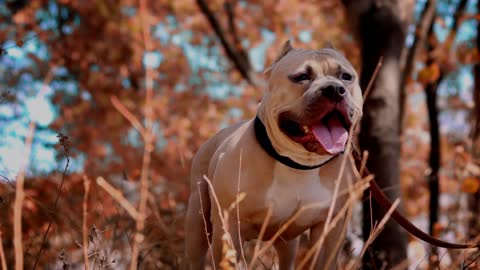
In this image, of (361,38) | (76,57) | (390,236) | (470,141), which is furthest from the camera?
(76,57)

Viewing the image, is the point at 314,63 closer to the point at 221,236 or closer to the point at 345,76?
the point at 345,76

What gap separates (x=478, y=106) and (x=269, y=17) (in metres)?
6.32

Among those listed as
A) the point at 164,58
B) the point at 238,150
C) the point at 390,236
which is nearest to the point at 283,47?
the point at 238,150

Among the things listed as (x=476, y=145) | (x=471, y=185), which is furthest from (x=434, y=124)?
(x=471, y=185)

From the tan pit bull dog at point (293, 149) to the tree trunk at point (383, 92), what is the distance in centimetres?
147

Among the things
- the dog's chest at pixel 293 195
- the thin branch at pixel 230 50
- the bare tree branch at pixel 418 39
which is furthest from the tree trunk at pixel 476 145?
the dog's chest at pixel 293 195

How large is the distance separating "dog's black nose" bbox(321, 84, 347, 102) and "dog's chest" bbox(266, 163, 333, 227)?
14.8 inches

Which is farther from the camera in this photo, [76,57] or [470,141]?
[76,57]

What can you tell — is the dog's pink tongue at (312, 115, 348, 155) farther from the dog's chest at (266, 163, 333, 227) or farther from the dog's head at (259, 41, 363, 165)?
the dog's chest at (266, 163, 333, 227)

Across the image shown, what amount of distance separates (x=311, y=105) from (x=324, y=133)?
0.12 m

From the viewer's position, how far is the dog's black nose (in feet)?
7.32

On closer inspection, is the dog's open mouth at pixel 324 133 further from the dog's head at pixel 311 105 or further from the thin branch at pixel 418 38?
the thin branch at pixel 418 38

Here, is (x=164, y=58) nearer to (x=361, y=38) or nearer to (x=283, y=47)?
(x=361, y=38)

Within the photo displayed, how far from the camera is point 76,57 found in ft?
36.4
